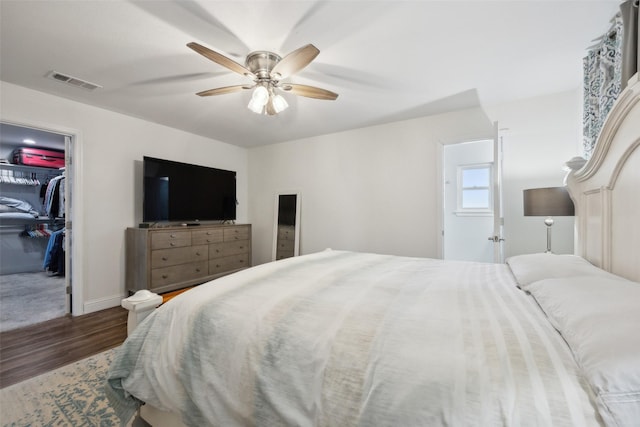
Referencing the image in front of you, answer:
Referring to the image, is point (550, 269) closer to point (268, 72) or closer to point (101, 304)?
point (268, 72)

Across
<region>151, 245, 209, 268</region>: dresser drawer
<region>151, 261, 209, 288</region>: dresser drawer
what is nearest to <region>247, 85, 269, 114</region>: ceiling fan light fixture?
<region>151, 245, 209, 268</region>: dresser drawer

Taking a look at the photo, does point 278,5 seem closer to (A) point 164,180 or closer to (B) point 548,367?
(B) point 548,367

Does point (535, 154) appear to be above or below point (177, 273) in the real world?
above

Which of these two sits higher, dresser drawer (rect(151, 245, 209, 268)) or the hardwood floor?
dresser drawer (rect(151, 245, 209, 268))

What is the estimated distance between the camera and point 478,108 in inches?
121

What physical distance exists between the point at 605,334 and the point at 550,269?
0.83m

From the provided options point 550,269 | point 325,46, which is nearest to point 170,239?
point 325,46

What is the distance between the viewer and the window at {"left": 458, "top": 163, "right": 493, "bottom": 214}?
4215mm

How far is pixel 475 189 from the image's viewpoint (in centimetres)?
434

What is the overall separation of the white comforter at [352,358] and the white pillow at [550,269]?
A: 10cm

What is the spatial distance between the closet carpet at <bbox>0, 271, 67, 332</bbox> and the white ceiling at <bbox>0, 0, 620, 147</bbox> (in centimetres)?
243

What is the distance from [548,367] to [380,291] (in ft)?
2.17

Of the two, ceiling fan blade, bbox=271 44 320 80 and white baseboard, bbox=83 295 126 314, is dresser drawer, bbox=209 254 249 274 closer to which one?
white baseboard, bbox=83 295 126 314

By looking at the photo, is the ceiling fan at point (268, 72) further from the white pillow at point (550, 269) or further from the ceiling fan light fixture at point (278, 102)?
the white pillow at point (550, 269)
